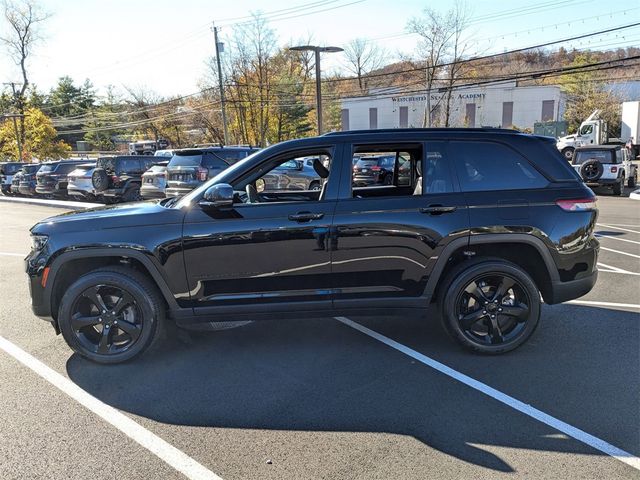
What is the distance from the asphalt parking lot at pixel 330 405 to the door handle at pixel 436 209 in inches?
48.3

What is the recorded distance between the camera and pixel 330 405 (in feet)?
11.2

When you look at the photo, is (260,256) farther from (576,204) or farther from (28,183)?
(28,183)

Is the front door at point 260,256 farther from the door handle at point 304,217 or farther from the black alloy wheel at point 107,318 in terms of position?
the black alloy wheel at point 107,318

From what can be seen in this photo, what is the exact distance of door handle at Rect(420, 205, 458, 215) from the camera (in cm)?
403

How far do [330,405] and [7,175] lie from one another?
28.5 m

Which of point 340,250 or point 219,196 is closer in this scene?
point 219,196

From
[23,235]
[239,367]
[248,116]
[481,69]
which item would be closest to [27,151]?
[248,116]

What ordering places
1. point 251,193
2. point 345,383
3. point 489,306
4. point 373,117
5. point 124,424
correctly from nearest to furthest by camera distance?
point 124,424 → point 345,383 → point 489,306 → point 251,193 → point 373,117

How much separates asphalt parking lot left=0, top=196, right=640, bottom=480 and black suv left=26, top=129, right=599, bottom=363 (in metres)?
0.39

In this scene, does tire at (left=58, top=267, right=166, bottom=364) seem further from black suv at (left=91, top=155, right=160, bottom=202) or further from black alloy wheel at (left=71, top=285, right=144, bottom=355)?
black suv at (left=91, top=155, right=160, bottom=202)

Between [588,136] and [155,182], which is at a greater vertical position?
[588,136]

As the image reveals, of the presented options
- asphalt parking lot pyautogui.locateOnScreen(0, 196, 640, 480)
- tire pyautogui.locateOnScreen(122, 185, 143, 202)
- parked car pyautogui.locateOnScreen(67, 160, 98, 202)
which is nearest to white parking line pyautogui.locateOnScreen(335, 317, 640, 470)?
asphalt parking lot pyautogui.locateOnScreen(0, 196, 640, 480)

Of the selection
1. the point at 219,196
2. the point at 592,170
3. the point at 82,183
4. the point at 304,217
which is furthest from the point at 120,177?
the point at 592,170

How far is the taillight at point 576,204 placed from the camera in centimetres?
411
